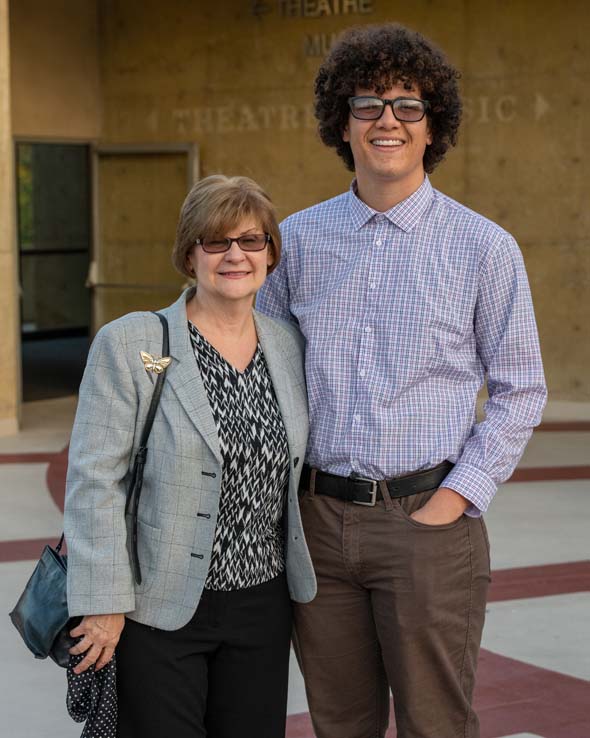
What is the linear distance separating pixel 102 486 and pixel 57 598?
29 centimetres

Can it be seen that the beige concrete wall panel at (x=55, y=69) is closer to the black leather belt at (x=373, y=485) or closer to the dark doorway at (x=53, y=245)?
the dark doorway at (x=53, y=245)

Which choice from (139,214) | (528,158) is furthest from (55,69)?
(528,158)

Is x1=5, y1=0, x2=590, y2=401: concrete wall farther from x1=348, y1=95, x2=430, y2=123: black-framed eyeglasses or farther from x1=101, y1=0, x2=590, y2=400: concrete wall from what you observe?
x1=348, y1=95, x2=430, y2=123: black-framed eyeglasses

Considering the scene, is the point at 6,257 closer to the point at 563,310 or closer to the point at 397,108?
the point at 563,310

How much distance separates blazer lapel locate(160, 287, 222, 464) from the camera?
2865 mm

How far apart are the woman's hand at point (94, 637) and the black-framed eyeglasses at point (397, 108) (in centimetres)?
131

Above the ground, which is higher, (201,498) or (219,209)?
(219,209)

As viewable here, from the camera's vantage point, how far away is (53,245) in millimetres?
17109

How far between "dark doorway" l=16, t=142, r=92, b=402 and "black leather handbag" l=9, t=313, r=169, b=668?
13470mm

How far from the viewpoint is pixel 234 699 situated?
306 centimetres

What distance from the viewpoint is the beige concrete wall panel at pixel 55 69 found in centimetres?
1187

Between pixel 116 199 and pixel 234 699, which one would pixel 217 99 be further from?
pixel 234 699

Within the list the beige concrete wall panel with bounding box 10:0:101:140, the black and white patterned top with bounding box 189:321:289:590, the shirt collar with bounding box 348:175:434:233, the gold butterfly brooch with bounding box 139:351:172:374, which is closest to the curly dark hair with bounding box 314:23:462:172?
the shirt collar with bounding box 348:175:434:233

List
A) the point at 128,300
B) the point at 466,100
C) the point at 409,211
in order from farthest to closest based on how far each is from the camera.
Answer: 1. the point at 128,300
2. the point at 466,100
3. the point at 409,211
